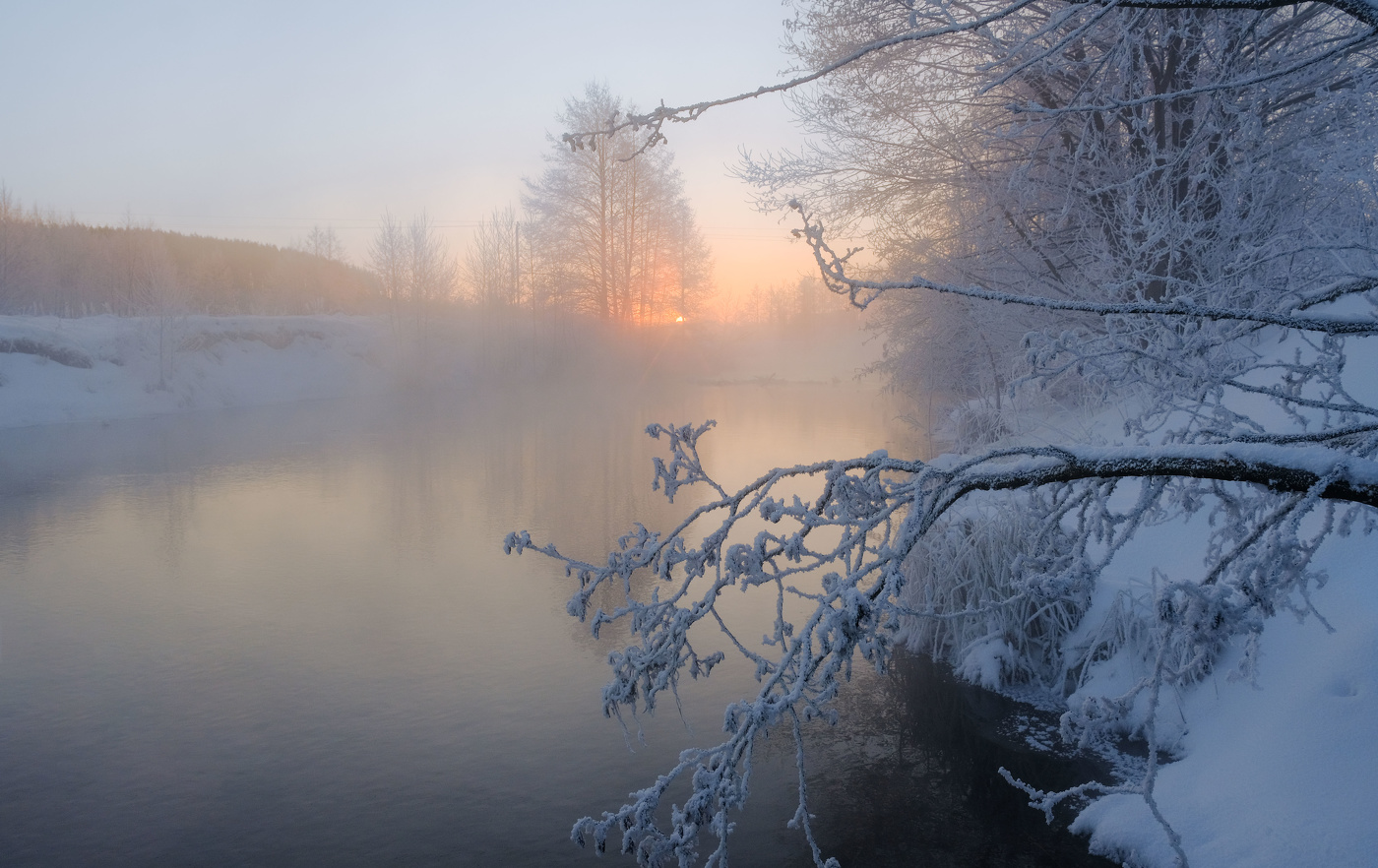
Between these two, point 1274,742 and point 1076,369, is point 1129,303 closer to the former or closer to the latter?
point 1076,369

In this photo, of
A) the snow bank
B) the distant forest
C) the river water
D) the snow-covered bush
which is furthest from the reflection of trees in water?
the distant forest

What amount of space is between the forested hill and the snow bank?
131 centimetres

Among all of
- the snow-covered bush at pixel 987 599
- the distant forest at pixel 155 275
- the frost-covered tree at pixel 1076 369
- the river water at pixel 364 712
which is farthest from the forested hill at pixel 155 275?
the snow-covered bush at pixel 987 599

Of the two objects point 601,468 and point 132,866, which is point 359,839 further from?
point 601,468

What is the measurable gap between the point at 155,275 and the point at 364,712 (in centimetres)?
2803

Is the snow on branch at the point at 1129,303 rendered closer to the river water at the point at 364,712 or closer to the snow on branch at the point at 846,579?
the snow on branch at the point at 846,579

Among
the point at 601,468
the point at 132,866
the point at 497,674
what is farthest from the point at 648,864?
the point at 601,468

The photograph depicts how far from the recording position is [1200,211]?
301 inches

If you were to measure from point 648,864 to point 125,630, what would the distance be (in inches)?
291

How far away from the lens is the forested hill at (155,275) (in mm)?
35031

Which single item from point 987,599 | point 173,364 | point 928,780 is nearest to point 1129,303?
point 928,780

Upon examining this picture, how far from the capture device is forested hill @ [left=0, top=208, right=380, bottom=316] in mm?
35031

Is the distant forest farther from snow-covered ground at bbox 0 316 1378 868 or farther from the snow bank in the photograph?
snow-covered ground at bbox 0 316 1378 868

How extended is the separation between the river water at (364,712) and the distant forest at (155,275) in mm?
20259
